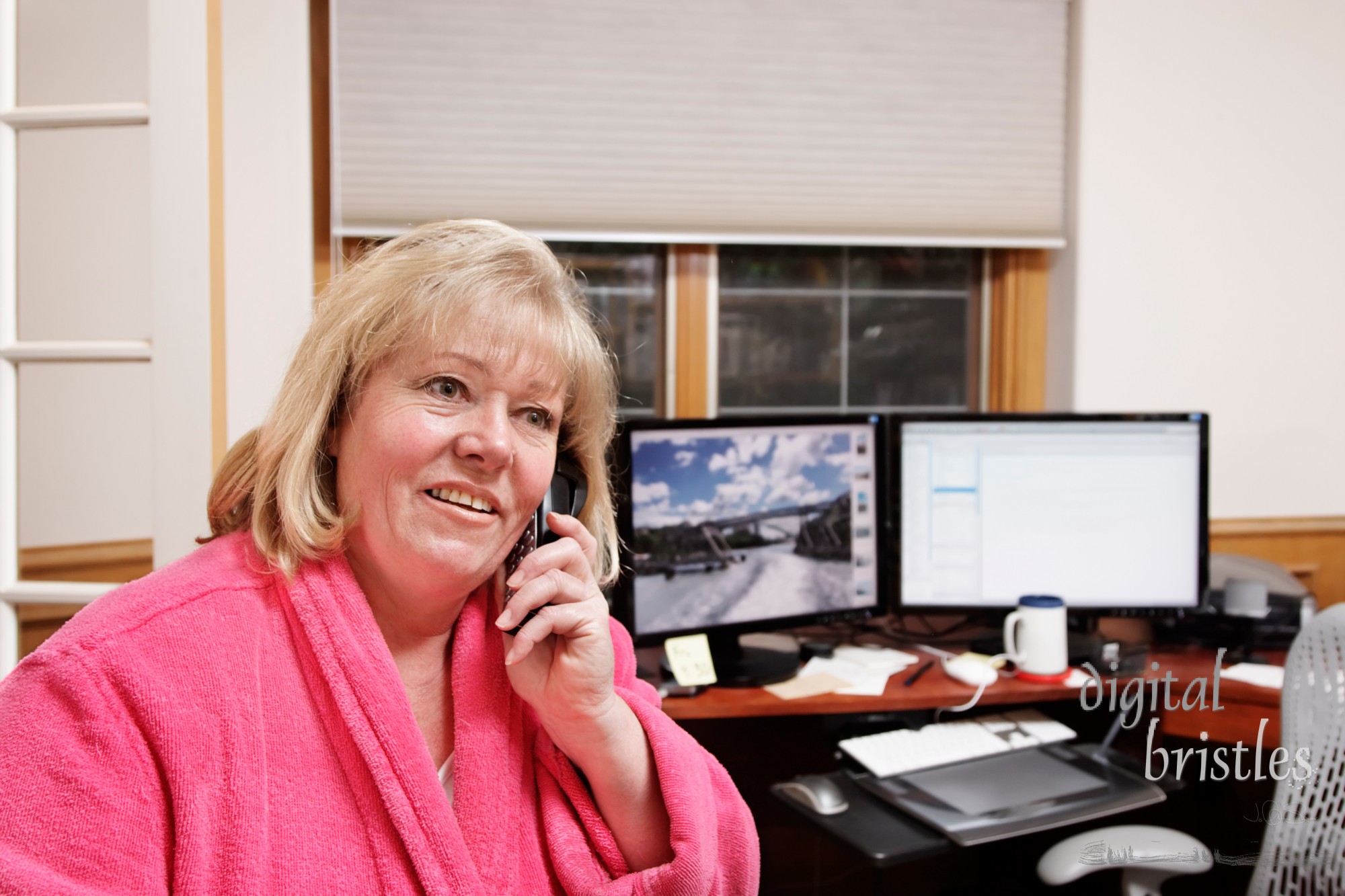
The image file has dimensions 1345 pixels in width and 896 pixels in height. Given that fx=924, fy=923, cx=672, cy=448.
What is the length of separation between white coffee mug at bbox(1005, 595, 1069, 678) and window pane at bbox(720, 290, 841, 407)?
83 cm

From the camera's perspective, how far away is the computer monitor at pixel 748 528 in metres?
1.74

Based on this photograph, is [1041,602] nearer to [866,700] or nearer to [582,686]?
[866,700]

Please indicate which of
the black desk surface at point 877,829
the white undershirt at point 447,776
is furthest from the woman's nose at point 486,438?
the black desk surface at point 877,829

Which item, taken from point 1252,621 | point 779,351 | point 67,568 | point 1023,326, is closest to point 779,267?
point 779,351

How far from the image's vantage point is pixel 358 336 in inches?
36.7

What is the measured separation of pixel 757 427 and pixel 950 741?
0.68 metres

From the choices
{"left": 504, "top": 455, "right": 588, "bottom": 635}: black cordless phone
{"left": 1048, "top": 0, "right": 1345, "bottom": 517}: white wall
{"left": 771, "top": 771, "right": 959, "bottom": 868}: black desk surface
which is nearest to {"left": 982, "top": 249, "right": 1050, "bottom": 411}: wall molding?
{"left": 1048, "top": 0, "right": 1345, "bottom": 517}: white wall

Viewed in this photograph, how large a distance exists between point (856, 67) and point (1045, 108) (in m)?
0.51

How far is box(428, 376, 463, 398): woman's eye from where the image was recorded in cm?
93

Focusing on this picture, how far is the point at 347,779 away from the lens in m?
0.88

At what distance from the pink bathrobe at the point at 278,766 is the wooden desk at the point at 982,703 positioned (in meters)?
0.57

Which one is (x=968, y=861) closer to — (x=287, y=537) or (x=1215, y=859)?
(x=1215, y=859)

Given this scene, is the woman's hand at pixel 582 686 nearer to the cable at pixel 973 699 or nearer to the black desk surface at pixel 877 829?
the black desk surface at pixel 877 829

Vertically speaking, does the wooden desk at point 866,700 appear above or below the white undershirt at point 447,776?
below
